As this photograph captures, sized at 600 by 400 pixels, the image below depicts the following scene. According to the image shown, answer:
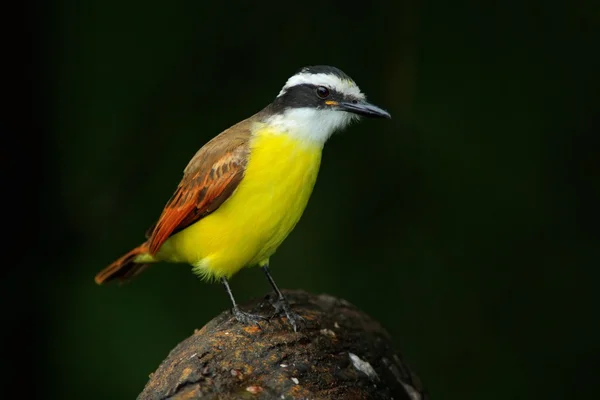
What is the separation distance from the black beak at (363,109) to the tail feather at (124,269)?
1025 mm

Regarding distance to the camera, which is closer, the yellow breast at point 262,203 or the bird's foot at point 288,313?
the bird's foot at point 288,313

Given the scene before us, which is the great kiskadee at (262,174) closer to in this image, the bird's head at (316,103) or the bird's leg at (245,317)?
the bird's head at (316,103)

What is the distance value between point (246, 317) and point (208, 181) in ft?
2.02

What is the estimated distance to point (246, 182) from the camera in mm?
3314

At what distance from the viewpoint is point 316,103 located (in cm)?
338

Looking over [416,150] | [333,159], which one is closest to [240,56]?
[333,159]

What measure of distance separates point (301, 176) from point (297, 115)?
0.74 feet

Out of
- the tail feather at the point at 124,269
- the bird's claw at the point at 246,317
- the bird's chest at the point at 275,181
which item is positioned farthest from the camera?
the tail feather at the point at 124,269

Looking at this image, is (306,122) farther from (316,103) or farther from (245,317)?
(245,317)

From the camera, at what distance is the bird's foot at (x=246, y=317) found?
113 inches

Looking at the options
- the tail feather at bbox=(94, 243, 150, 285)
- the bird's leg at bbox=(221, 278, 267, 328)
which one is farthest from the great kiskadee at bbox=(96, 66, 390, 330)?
the tail feather at bbox=(94, 243, 150, 285)

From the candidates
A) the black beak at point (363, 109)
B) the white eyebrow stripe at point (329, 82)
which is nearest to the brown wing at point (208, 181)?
the white eyebrow stripe at point (329, 82)

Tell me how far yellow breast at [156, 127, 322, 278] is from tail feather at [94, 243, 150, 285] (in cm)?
48

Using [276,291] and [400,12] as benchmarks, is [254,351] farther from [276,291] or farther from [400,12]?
[400,12]
